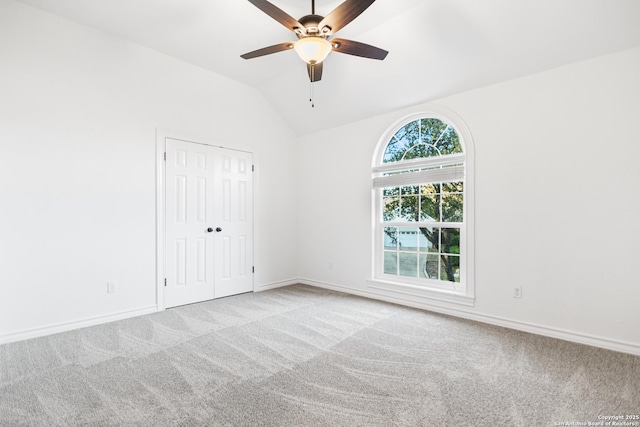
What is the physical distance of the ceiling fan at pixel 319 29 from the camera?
6.59ft

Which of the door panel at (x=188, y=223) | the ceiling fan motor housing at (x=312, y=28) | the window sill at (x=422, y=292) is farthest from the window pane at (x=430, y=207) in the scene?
the door panel at (x=188, y=223)

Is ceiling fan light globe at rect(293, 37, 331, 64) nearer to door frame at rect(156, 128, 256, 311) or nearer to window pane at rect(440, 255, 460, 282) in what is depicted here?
door frame at rect(156, 128, 256, 311)

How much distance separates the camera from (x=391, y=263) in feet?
13.6

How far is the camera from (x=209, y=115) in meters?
4.12

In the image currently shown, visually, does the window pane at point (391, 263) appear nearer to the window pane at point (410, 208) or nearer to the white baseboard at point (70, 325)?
the window pane at point (410, 208)

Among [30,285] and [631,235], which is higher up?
[631,235]

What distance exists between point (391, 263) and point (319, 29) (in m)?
2.94

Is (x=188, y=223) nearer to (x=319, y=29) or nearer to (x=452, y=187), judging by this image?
(x=319, y=29)

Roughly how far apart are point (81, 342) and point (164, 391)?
1346mm

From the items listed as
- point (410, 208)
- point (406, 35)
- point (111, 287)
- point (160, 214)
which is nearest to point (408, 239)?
point (410, 208)

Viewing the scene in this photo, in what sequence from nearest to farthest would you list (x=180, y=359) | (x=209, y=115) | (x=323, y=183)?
(x=180, y=359), (x=209, y=115), (x=323, y=183)

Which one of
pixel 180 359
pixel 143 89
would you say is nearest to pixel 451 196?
pixel 180 359

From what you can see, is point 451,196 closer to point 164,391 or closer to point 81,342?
point 164,391

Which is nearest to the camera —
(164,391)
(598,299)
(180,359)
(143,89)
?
(164,391)
